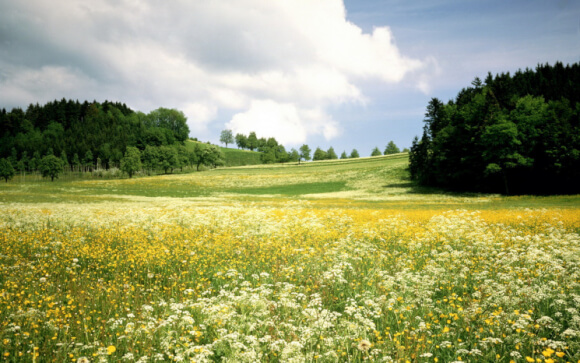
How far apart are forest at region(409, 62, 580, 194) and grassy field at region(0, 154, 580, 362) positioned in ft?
122

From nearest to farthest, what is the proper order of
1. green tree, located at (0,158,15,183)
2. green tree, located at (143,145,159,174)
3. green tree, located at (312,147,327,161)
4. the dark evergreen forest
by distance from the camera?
green tree, located at (0,158,15,183) < green tree, located at (143,145,159,174) < the dark evergreen forest < green tree, located at (312,147,327,161)

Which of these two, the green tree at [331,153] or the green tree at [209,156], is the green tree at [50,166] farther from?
the green tree at [331,153]

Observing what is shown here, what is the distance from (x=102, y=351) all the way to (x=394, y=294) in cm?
582

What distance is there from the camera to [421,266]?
975 centimetres

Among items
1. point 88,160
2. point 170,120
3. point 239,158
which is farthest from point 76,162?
point 239,158

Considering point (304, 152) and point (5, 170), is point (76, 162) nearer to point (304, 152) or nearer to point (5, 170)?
point (5, 170)

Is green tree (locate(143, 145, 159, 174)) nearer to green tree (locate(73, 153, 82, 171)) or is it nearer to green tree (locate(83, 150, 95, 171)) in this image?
green tree (locate(83, 150, 95, 171))

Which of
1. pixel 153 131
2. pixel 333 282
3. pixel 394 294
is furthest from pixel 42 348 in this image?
pixel 153 131

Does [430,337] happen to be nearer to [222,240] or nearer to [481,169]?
[222,240]

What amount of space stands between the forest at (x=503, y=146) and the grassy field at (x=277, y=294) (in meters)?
37.1

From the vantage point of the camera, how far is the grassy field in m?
4.82

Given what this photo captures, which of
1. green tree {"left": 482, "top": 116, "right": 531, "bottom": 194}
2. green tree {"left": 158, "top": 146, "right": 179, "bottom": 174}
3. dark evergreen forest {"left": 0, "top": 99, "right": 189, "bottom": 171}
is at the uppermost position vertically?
dark evergreen forest {"left": 0, "top": 99, "right": 189, "bottom": 171}

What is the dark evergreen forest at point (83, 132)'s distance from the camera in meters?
124

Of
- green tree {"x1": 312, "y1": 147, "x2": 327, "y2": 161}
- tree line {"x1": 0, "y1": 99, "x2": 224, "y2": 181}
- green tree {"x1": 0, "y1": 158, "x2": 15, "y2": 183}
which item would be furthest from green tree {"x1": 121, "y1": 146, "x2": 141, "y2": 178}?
green tree {"x1": 312, "y1": 147, "x2": 327, "y2": 161}
